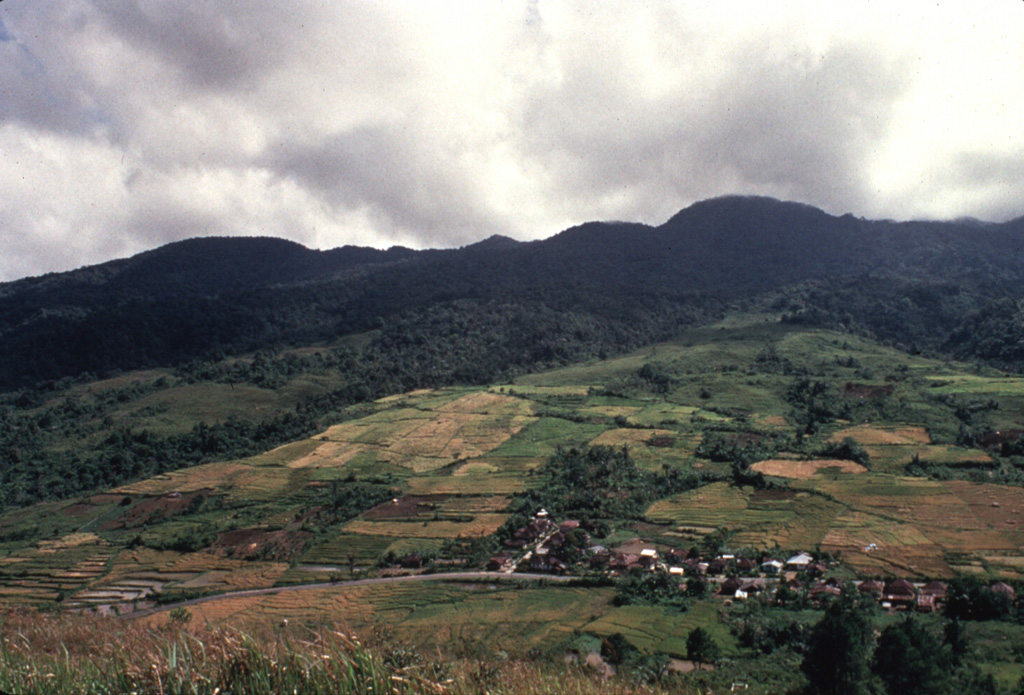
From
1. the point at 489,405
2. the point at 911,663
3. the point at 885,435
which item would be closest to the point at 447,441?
the point at 489,405

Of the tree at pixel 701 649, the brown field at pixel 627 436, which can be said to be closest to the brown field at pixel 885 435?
the brown field at pixel 627 436

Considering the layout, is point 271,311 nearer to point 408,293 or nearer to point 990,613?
point 408,293

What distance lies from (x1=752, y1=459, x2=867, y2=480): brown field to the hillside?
23 cm

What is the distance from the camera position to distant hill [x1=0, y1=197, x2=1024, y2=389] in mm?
99438

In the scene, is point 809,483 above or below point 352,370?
below

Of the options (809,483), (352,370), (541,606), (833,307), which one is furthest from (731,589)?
(833,307)

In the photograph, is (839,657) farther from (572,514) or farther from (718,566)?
(572,514)

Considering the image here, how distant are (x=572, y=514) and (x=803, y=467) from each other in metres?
15.0

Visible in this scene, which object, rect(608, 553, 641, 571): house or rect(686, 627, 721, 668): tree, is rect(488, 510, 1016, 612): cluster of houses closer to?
rect(608, 553, 641, 571): house

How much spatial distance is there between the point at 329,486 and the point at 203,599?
1616 cm

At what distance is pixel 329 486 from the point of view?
44.6 meters

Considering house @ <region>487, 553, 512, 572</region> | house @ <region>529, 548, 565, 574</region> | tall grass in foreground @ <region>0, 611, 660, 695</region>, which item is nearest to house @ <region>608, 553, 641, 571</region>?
house @ <region>529, 548, 565, 574</region>

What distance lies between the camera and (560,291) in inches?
4811

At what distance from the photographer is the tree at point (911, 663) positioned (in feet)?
45.0
